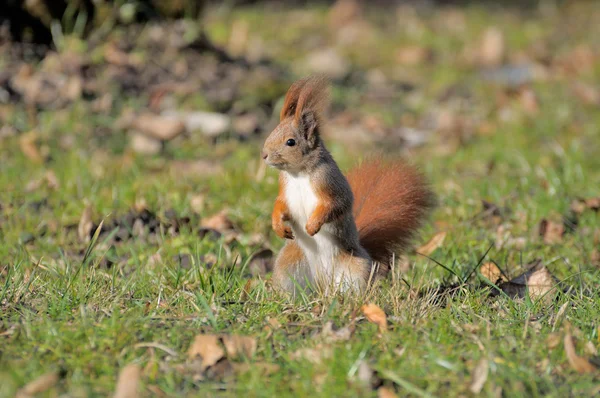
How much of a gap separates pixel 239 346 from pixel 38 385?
1.73 ft

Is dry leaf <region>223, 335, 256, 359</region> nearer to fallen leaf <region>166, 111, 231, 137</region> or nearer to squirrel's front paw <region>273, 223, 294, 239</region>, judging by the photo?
squirrel's front paw <region>273, 223, 294, 239</region>

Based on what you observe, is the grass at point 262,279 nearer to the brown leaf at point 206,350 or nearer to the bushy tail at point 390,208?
the brown leaf at point 206,350

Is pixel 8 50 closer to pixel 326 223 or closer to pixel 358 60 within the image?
pixel 358 60

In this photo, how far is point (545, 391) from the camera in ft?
7.06

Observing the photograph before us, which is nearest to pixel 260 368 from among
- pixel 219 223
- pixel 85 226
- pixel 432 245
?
pixel 432 245

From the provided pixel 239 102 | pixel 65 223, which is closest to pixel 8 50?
pixel 239 102

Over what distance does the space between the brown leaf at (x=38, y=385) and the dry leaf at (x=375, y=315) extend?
901 mm

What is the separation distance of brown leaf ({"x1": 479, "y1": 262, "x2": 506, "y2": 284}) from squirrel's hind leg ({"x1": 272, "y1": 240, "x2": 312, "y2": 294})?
740mm

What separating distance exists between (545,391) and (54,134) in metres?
3.77

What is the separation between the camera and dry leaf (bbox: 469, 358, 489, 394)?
6.97ft

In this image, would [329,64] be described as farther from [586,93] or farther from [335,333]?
[335,333]

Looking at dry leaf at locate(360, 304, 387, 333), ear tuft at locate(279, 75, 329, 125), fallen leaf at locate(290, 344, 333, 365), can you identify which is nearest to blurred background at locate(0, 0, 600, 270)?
ear tuft at locate(279, 75, 329, 125)

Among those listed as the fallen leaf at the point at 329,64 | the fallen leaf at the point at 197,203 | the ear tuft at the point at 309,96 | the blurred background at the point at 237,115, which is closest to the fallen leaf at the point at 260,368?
the ear tuft at the point at 309,96

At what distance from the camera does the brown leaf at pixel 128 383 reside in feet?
6.79
